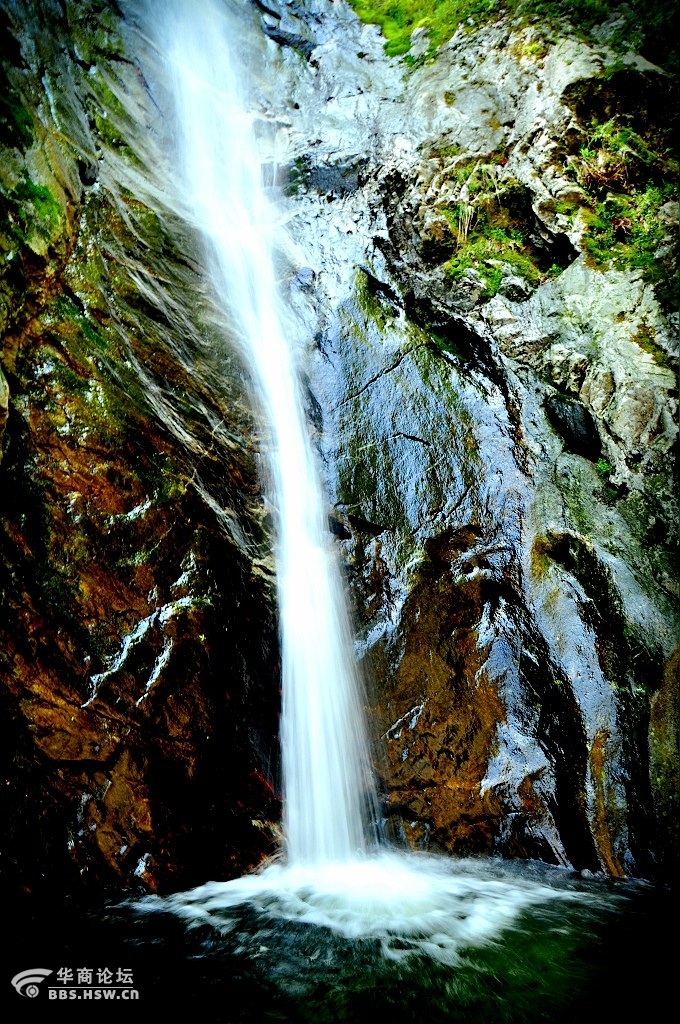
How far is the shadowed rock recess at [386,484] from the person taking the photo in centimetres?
407

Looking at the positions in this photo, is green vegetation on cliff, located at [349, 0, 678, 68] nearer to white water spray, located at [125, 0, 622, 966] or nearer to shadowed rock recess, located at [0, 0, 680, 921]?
shadowed rock recess, located at [0, 0, 680, 921]

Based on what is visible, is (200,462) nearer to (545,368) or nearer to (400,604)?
(400,604)

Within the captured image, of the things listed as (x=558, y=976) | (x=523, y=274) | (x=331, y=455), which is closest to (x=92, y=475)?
(x=331, y=455)

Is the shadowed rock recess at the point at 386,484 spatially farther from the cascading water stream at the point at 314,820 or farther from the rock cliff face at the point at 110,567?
the cascading water stream at the point at 314,820

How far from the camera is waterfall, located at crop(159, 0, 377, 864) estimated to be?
5.07 metres

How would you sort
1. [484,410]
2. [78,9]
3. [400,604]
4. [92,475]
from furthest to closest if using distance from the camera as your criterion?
[78,9] → [484,410] → [400,604] → [92,475]

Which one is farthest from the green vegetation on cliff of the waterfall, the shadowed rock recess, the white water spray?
the white water spray

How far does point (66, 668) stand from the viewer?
3.97 meters

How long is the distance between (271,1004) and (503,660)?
124 inches

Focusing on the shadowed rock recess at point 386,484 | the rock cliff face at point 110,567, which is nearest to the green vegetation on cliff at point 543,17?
the shadowed rock recess at point 386,484

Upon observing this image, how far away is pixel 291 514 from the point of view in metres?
6.24

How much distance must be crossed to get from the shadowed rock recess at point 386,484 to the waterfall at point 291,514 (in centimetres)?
24

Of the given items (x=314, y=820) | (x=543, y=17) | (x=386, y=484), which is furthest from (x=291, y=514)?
(x=543, y=17)

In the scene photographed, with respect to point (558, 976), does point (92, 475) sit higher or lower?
higher
